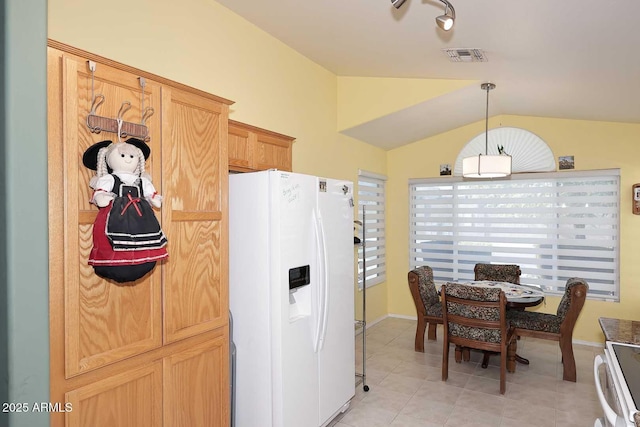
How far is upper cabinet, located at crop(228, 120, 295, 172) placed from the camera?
3.14 metres

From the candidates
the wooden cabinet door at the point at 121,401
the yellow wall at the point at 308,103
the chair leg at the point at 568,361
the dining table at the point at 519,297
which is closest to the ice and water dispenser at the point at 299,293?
the wooden cabinet door at the point at 121,401

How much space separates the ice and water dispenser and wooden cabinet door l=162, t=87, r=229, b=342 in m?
0.51

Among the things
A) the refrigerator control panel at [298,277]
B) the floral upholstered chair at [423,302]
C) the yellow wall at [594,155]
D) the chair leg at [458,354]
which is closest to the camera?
the refrigerator control panel at [298,277]

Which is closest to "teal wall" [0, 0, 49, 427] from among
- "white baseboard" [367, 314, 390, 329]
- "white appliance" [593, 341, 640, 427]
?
"white appliance" [593, 341, 640, 427]

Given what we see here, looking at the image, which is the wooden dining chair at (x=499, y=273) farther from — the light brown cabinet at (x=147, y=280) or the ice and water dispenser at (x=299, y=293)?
the light brown cabinet at (x=147, y=280)

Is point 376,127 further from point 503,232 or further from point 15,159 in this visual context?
point 15,159

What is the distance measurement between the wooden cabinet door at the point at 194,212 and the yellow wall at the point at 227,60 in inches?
27.5

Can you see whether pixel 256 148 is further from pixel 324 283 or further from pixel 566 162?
pixel 566 162

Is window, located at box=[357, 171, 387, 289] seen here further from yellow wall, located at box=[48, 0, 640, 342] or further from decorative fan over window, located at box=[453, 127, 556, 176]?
decorative fan over window, located at box=[453, 127, 556, 176]

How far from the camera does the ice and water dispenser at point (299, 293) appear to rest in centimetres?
267

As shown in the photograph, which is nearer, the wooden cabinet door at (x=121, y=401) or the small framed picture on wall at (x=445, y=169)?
the wooden cabinet door at (x=121, y=401)

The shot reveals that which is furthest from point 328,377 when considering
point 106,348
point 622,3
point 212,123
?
point 622,3

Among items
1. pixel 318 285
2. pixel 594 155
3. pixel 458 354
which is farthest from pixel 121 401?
pixel 594 155

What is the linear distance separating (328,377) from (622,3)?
2886 millimetres
